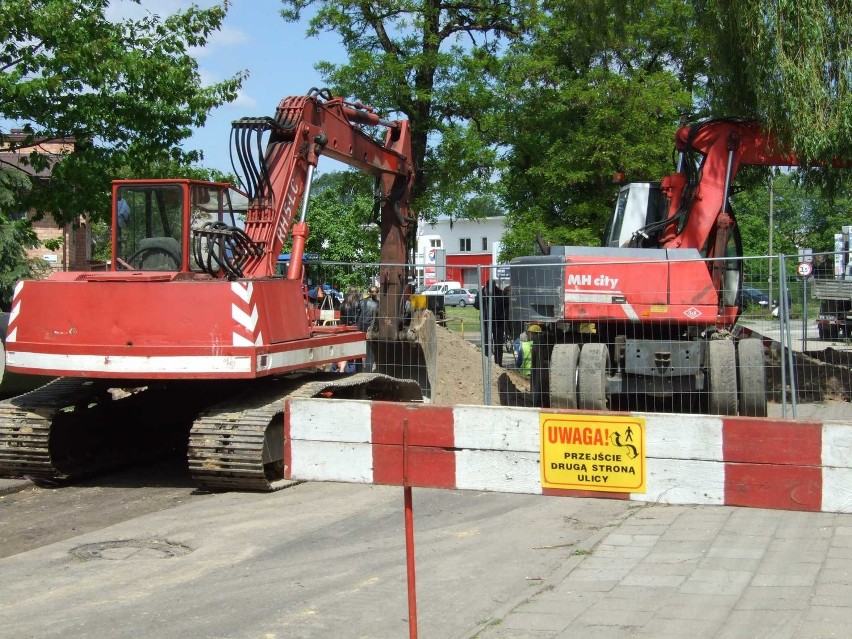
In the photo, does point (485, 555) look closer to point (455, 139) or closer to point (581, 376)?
point (581, 376)

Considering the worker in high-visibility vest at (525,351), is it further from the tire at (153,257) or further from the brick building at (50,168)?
the brick building at (50,168)

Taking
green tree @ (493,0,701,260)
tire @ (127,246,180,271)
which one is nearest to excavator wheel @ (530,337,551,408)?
tire @ (127,246,180,271)

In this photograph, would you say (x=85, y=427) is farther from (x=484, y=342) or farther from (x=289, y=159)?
(x=484, y=342)

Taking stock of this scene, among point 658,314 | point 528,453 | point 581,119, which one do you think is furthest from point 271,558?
point 581,119

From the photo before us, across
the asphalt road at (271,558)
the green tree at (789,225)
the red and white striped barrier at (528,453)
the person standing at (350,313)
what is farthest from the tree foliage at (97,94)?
the green tree at (789,225)

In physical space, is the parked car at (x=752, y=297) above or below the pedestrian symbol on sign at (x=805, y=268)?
below

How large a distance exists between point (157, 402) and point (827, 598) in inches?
302

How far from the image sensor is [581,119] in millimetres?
23547

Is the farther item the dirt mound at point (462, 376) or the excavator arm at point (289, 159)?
the dirt mound at point (462, 376)

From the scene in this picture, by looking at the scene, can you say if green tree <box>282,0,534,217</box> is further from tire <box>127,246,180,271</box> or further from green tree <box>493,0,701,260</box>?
tire <box>127,246,180,271</box>

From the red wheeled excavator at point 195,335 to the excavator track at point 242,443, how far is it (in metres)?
0.01

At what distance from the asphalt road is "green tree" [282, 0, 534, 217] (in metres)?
12.9

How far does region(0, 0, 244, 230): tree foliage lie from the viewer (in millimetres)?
14492

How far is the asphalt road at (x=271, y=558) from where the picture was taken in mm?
5676
